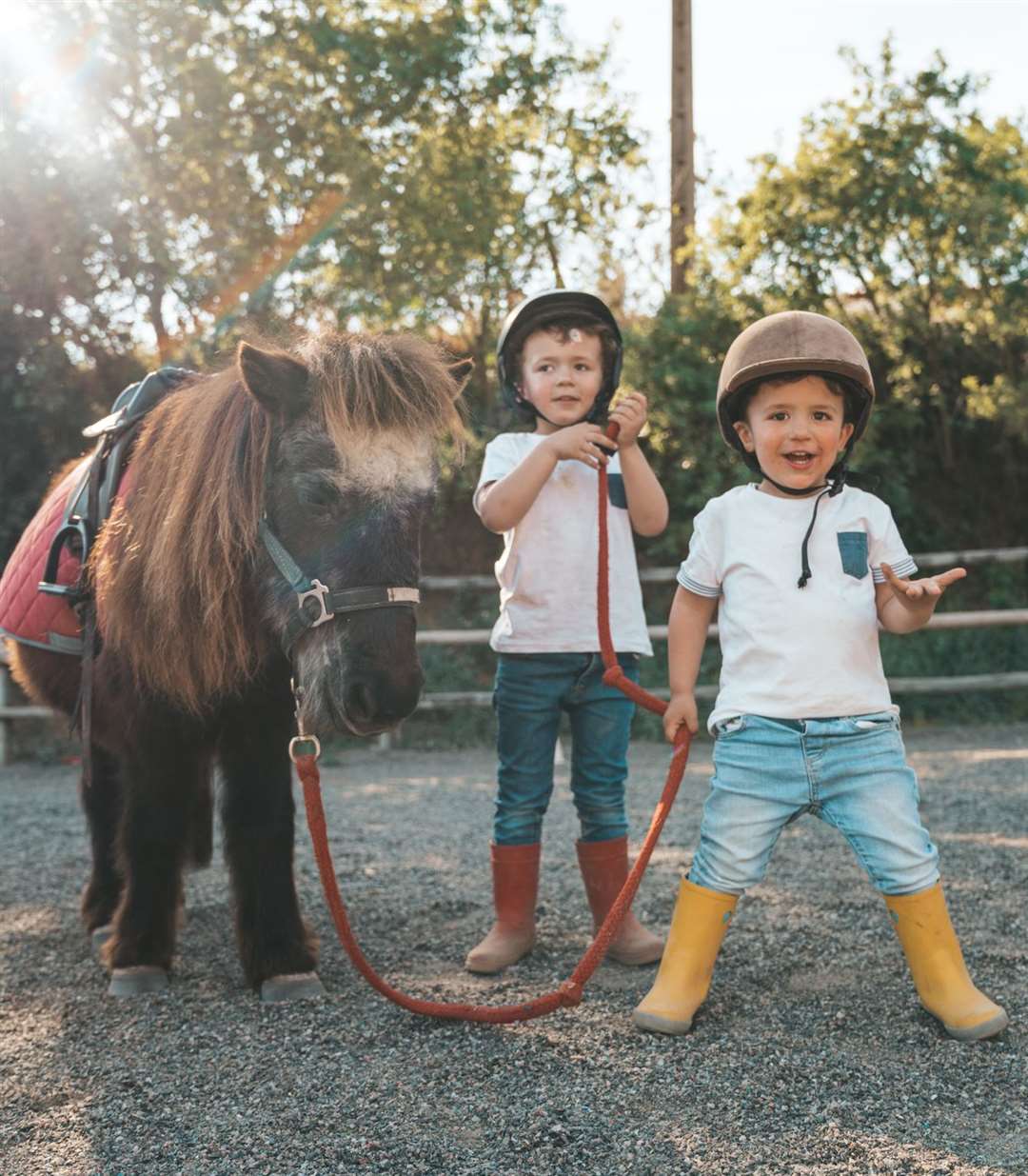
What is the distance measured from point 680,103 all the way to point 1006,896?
9.33 m

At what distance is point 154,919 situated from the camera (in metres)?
2.99

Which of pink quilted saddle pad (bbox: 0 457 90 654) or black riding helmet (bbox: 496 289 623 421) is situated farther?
pink quilted saddle pad (bbox: 0 457 90 654)

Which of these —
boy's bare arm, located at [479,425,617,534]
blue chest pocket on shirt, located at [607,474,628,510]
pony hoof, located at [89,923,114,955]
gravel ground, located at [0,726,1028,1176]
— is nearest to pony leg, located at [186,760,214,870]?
gravel ground, located at [0,726,1028,1176]

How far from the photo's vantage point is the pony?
241 cm

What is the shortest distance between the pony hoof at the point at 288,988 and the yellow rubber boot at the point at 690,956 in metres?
0.85

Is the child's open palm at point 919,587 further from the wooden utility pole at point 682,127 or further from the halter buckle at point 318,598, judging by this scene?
the wooden utility pole at point 682,127

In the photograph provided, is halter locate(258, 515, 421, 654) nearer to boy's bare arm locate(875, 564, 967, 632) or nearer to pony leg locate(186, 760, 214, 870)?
boy's bare arm locate(875, 564, 967, 632)

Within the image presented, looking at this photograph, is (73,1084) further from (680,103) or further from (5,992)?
(680,103)

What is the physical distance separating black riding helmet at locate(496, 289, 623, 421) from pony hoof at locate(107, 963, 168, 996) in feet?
6.01

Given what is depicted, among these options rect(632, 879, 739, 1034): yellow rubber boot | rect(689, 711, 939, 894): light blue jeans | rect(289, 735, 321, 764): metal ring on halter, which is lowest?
rect(632, 879, 739, 1034): yellow rubber boot

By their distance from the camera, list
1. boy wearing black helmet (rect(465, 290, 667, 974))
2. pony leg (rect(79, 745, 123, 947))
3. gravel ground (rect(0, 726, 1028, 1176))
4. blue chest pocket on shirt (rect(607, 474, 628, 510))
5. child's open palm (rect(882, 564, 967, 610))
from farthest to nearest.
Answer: pony leg (rect(79, 745, 123, 947))
blue chest pocket on shirt (rect(607, 474, 628, 510))
boy wearing black helmet (rect(465, 290, 667, 974))
child's open palm (rect(882, 564, 967, 610))
gravel ground (rect(0, 726, 1028, 1176))

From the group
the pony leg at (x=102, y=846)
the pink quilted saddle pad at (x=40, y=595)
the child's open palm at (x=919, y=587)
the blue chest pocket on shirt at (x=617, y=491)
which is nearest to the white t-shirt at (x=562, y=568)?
the blue chest pocket on shirt at (x=617, y=491)

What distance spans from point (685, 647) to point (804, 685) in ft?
1.00

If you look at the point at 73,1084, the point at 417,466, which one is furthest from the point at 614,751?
the point at 73,1084
